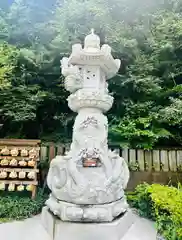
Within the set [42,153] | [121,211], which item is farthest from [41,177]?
[121,211]

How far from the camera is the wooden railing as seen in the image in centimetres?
467

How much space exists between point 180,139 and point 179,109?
785mm

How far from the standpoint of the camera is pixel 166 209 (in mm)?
2494

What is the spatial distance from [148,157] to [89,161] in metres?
2.30

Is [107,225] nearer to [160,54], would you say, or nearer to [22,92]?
[22,92]

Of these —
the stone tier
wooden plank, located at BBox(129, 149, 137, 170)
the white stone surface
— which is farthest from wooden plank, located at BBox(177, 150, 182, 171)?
the stone tier

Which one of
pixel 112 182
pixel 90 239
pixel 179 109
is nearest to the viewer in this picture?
pixel 90 239

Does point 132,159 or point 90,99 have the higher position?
point 90,99

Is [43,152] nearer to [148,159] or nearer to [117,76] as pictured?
[148,159]

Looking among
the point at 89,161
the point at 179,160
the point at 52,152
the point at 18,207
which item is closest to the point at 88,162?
the point at 89,161

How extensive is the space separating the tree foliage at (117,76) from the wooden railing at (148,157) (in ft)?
0.76

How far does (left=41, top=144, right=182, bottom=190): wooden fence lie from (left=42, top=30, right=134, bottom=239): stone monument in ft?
A: 5.80

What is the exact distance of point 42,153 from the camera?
476cm

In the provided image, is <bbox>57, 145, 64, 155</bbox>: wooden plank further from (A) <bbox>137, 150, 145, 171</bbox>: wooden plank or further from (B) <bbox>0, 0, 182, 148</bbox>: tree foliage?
(A) <bbox>137, 150, 145, 171</bbox>: wooden plank
